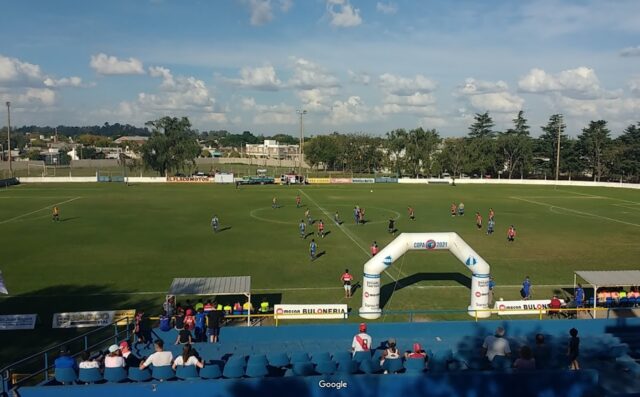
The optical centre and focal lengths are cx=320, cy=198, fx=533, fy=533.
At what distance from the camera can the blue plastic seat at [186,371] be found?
1135cm

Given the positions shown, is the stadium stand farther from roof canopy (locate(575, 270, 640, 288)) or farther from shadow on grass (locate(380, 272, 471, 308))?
shadow on grass (locate(380, 272, 471, 308))

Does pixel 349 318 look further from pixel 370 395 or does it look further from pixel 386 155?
Result: pixel 386 155

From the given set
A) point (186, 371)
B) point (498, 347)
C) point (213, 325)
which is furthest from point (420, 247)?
point (186, 371)

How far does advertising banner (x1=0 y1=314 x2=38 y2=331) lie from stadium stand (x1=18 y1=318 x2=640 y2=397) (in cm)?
637

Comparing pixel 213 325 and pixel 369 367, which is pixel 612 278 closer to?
pixel 369 367

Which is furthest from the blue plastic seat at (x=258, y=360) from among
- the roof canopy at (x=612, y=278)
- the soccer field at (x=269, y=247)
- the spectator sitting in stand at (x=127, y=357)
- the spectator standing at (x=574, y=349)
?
the roof canopy at (x=612, y=278)

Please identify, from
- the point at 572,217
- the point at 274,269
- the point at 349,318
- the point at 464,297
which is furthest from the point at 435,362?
the point at 572,217

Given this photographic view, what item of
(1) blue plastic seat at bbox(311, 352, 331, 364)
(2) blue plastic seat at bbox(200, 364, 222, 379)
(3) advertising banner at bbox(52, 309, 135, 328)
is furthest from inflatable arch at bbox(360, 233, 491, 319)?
(2) blue plastic seat at bbox(200, 364, 222, 379)

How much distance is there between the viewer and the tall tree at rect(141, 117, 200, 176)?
103 m

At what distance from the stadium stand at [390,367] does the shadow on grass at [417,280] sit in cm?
792

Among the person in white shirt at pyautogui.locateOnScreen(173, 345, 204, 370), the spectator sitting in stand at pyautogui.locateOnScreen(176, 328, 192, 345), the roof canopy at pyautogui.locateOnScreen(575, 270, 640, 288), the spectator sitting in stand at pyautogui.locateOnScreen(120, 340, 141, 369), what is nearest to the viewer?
the person in white shirt at pyautogui.locateOnScreen(173, 345, 204, 370)

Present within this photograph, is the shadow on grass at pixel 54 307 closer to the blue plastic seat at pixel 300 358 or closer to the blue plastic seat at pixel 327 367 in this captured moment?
the blue plastic seat at pixel 300 358

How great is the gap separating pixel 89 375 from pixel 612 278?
64.4 ft

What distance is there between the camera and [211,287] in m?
20.0
